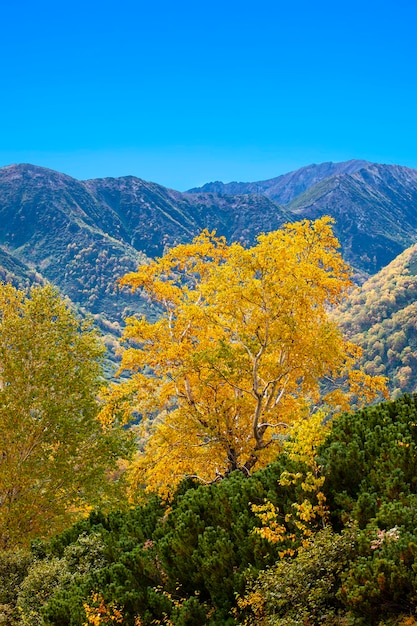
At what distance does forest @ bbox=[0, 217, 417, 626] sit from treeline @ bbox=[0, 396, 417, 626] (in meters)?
0.04

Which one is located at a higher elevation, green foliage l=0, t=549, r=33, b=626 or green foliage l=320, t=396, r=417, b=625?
green foliage l=320, t=396, r=417, b=625

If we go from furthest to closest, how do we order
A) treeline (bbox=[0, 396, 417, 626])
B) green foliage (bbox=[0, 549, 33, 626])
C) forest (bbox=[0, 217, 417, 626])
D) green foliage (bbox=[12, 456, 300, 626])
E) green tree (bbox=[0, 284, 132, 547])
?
green tree (bbox=[0, 284, 132, 547]) → green foliage (bbox=[0, 549, 33, 626]) → green foliage (bbox=[12, 456, 300, 626]) → forest (bbox=[0, 217, 417, 626]) → treeline (bbox=[0, 396, 417, 626])

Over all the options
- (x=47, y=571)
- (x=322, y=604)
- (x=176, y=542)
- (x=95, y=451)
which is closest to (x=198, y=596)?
(x=176, y=542)

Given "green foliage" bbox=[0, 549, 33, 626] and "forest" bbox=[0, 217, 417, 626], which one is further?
"green foliage" bbox=[0, 549, 33, 626]

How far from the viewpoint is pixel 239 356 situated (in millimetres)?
20547

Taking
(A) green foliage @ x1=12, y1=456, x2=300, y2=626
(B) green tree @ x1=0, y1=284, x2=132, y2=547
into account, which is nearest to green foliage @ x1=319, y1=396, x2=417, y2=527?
(A) green foliage @ x1=12, y1=456, x2=300, y2=626

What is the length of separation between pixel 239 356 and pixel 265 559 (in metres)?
11.0

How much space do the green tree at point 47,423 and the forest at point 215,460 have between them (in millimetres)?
104

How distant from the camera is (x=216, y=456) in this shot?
22594 millimetres

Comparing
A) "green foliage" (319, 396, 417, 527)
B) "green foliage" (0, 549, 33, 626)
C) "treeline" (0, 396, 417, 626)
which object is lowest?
"green foliage" (0, 549, 33, 626)

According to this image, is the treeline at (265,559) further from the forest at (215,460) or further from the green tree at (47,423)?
the green tree at (47,423)

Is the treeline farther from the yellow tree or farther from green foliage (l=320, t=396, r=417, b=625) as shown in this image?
the yellow tree

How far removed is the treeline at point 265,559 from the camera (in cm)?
809

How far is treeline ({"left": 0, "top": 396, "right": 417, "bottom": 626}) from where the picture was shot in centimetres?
809
